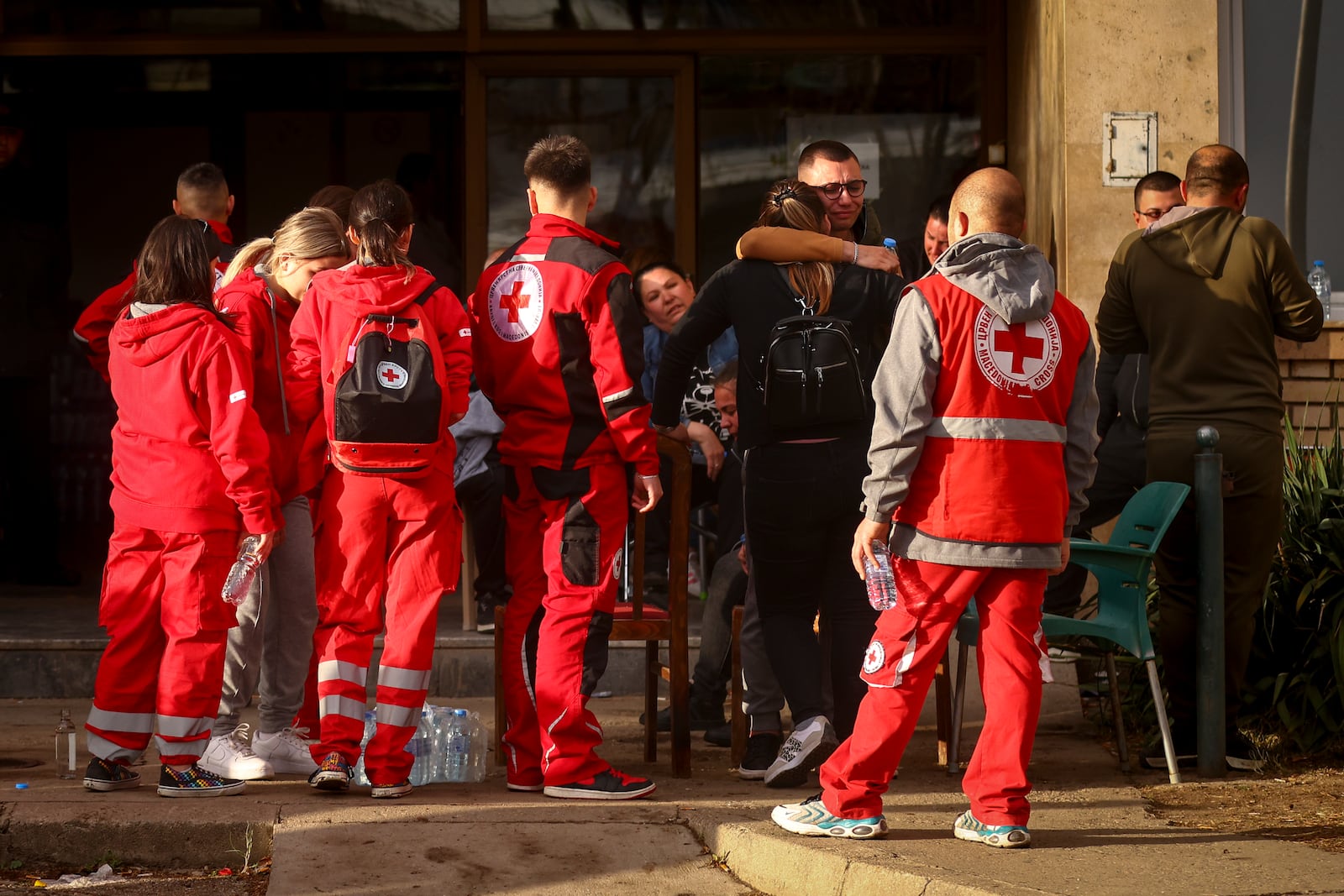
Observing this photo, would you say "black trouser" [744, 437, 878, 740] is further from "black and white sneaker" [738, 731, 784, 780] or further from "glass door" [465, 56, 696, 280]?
"glass door" [465, 56, 696, 280]

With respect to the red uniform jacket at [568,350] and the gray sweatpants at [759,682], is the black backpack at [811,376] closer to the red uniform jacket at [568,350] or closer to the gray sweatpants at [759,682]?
the red uniform jacket at [568,350]

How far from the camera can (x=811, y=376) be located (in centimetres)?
539

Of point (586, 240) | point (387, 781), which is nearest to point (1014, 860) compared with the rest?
point (387, 781)

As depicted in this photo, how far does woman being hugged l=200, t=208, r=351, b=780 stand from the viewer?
5684 millimetres

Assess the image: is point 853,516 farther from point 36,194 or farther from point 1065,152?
point 36,194

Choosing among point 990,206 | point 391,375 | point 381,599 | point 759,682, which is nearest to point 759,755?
point 759,682

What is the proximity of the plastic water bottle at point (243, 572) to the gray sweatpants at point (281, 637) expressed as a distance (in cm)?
53

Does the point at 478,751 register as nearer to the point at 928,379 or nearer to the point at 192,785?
the point at 192,785

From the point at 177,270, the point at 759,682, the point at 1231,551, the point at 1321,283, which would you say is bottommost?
the point at 759,682

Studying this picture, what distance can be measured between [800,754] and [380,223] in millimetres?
2161

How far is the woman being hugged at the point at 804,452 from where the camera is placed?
5.44m

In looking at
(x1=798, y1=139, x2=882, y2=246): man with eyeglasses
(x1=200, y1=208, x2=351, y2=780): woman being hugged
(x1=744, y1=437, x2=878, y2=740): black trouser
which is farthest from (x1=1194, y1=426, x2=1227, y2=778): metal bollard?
(x1=200, y1=208, x2=351, y2=780): woman being hugged

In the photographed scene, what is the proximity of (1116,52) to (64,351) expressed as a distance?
312 inches

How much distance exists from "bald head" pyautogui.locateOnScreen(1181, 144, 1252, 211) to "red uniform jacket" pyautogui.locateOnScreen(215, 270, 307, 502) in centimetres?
318
